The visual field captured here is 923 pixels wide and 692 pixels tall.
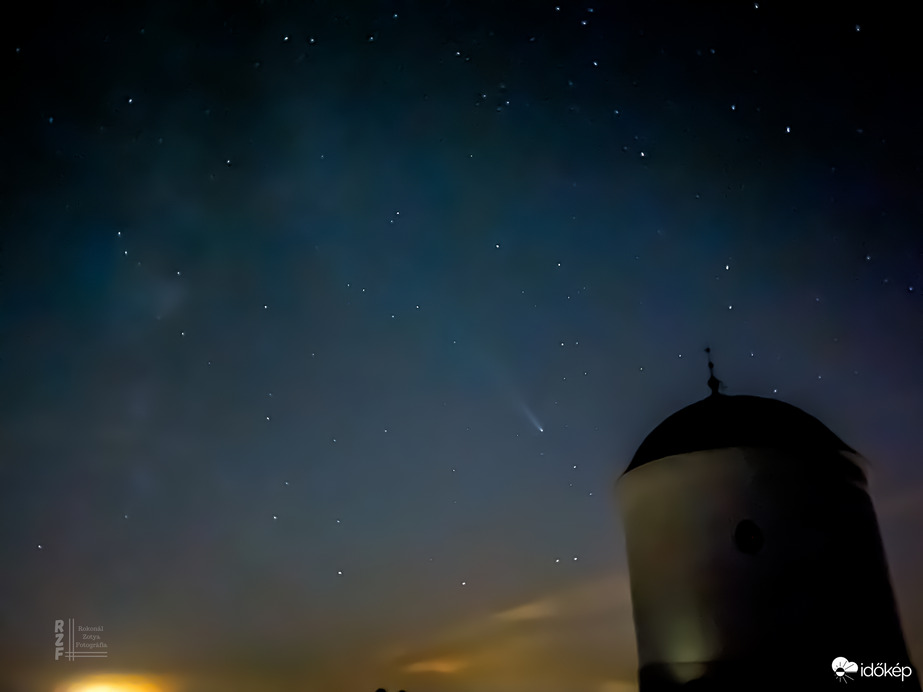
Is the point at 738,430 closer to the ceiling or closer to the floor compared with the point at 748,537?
closer to the ceiling

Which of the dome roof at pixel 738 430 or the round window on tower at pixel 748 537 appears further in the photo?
the dome roof at pixel 738 430

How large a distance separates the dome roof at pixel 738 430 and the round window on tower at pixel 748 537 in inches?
70.6

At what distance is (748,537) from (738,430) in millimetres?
2479

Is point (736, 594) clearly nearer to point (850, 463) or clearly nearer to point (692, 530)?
point (692, 530)

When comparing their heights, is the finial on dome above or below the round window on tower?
above

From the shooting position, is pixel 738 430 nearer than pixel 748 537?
No

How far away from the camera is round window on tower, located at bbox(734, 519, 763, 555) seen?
14.4 meters

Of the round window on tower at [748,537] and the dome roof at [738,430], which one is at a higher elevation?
the dome roof at [738,430]

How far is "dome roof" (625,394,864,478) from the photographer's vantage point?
15.4 m

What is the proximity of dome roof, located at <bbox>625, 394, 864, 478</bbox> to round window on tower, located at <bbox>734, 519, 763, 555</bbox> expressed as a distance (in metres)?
1.79

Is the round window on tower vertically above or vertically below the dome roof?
below

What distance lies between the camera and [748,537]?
14.5m

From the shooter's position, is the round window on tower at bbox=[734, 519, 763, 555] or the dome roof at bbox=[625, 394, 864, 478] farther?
the dome roof at bbox=[625, 394, 864, 478]

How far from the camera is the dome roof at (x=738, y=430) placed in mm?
15398
